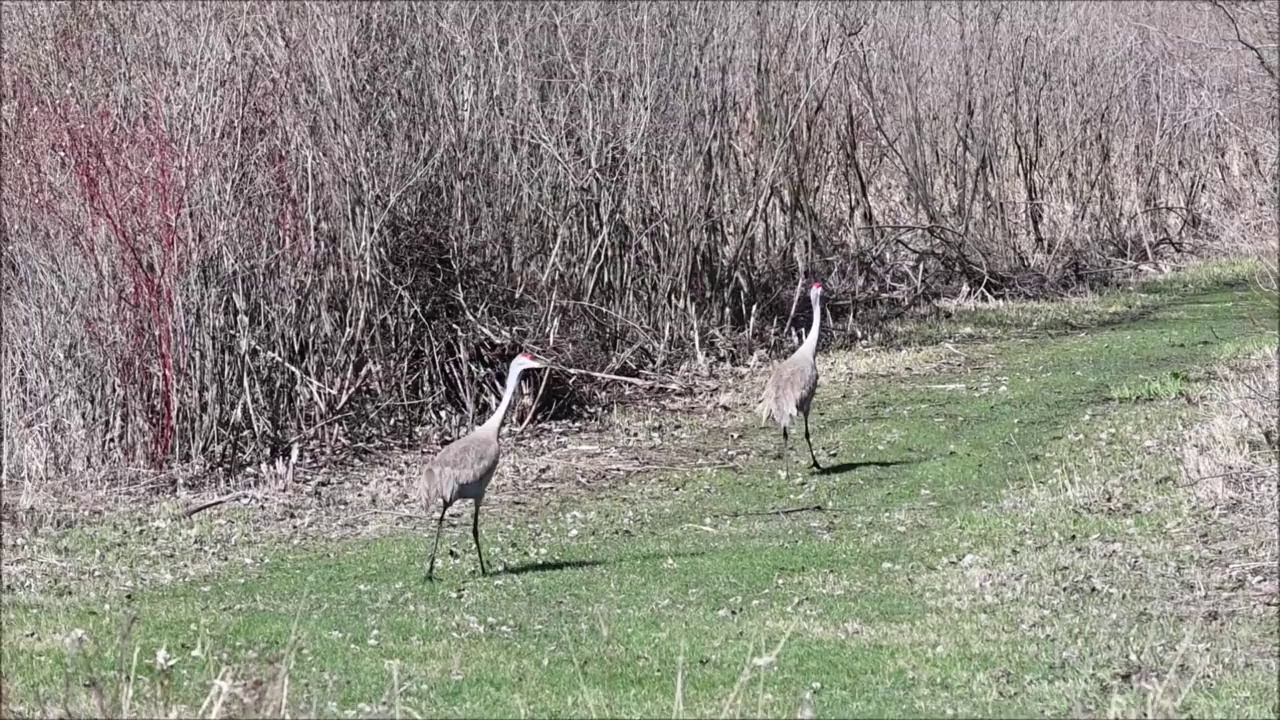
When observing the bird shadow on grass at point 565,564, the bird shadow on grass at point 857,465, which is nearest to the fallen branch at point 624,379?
the bird shadow on grass at point 857,465

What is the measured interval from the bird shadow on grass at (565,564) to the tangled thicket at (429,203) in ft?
16.4

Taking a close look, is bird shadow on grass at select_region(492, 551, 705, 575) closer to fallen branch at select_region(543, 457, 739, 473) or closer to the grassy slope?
the grassy slope

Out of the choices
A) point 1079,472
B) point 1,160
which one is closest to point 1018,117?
point 1079,472

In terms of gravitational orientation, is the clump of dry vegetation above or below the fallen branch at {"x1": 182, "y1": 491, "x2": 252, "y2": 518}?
above

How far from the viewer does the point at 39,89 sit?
1748 cm

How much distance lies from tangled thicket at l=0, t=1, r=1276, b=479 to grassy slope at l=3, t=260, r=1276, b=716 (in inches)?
111

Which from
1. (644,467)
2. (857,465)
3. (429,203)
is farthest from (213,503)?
(857,465)

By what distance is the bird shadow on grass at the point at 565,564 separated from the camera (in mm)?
11770

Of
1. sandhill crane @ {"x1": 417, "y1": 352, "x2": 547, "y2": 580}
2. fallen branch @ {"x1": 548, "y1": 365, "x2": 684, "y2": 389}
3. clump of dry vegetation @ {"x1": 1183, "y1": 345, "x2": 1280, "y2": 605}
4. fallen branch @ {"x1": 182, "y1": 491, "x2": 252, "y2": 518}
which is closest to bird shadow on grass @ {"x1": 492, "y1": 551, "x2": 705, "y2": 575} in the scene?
sandhill crane @ {"x1": 417, "y1": 352, "x2": 547, "y2": 580}

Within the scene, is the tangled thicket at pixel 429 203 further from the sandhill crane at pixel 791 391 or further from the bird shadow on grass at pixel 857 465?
the sandhill crane at pixel 791 391

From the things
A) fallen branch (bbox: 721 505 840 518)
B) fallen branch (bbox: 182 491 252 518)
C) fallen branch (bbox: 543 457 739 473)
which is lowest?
fallen branch (bbox: 543 457 739 473)

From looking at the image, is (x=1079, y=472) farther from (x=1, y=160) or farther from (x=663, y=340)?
(x=1, y=160)

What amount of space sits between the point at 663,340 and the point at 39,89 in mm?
7265

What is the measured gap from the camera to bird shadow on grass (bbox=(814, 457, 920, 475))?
15133 millimetres
